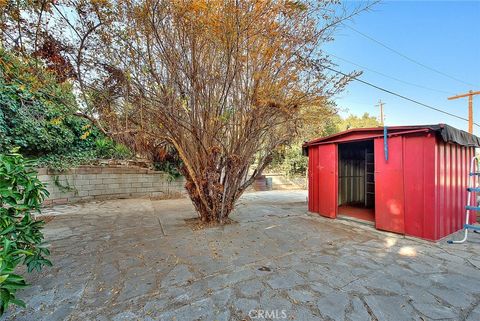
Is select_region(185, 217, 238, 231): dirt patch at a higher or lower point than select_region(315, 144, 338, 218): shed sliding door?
lower

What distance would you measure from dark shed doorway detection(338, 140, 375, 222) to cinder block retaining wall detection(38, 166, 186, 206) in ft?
19.3

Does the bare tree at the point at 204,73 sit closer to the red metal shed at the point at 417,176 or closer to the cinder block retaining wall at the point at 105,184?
the red metal shed at the point at 417,176

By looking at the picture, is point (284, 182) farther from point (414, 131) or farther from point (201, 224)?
point (414, 131)

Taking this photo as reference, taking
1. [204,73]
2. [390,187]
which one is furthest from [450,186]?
[204,73]

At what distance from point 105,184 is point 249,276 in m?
6.93

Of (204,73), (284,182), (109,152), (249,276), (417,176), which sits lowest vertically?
(249,276)

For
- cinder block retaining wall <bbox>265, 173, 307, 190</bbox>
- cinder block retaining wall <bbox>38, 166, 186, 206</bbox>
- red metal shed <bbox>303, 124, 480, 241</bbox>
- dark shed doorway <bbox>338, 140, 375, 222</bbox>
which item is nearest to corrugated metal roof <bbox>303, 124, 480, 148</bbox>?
Answer: red metal shed <bbox>303, 124, 480, 241</bbox>

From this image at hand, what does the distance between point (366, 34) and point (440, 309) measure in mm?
6682

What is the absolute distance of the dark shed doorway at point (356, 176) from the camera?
656 centimetres

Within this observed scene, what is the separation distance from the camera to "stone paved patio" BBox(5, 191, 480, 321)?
1784mm

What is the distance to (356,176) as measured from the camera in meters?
7.03

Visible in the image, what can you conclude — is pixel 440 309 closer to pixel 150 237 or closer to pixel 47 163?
pixel 150 237

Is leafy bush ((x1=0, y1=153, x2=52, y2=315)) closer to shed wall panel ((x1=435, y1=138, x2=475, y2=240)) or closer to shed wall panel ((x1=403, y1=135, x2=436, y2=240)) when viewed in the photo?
shed wall panel ((x1=403, y1=135, x2=436, y2=240))

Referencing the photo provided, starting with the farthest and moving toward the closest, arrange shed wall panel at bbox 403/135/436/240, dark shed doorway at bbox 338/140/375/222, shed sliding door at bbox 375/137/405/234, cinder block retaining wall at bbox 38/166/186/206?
1. dark shed doorway at bbox 338/140/375/222
2. cinder block retaining wall at bbox 38/166/186/206
3. shed sliding door at bbox 375/137/405/234
4. shed wall panel at bbox 403/135/436/240
